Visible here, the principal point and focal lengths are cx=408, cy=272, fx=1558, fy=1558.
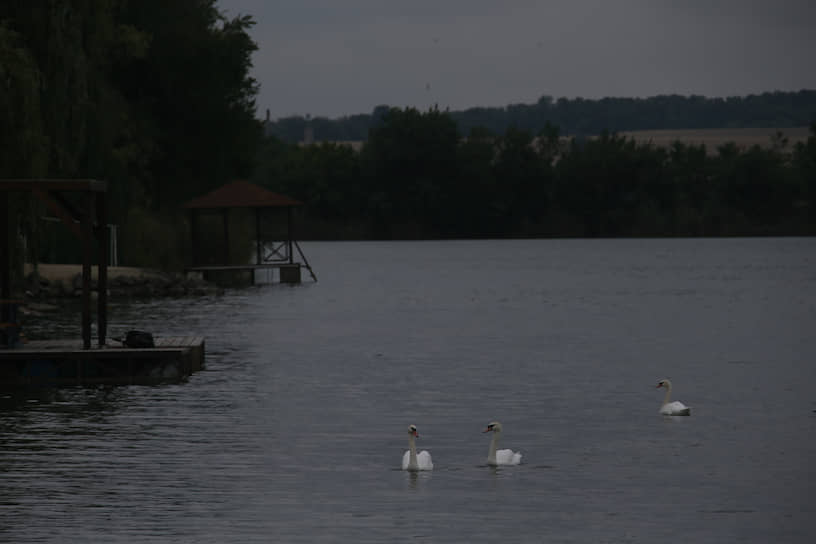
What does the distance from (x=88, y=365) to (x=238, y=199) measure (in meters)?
37.6

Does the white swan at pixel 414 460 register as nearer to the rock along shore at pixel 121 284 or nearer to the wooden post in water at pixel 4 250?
the wooden post in water at pixel 4 250

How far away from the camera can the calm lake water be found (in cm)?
1522

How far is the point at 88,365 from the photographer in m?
26.7

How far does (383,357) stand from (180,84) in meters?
36.5

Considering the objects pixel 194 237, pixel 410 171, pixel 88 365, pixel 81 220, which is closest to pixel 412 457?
A: pixel 88 365

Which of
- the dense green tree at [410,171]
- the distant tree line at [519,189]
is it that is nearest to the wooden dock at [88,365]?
the distant tree line at [519,189]

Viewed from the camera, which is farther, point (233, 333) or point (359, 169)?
point (359, 169)

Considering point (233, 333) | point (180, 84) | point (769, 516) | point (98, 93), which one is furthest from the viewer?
point (180, 84)

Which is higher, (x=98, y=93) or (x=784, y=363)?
(x=98, y=93)

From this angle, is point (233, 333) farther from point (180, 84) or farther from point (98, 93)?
point (180, 84)

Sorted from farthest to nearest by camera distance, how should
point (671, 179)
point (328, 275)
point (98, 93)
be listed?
point (671, 179)
point (328, 275)
point (98, 93)

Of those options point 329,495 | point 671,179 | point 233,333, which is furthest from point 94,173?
point 671,179

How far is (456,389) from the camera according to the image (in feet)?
90.4

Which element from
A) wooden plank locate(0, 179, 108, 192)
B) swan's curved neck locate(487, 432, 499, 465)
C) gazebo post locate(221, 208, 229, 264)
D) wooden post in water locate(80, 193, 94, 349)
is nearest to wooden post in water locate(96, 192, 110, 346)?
wooden post in water locate(80, 193, 94, 349)
